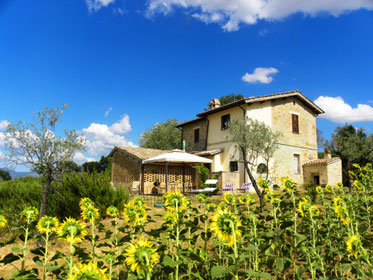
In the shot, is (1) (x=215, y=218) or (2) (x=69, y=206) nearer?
(1) (x=215, y=218)

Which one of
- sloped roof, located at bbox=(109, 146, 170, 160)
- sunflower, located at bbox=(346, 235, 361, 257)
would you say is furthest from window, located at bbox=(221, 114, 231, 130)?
sunflower, located at bbox=(346, 235, 361, 257)

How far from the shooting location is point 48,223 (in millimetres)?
1792

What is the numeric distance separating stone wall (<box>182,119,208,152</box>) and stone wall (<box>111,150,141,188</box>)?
15.6 ft

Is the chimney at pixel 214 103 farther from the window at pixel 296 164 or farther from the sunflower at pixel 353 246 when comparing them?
the sunflower at pixel 353 246

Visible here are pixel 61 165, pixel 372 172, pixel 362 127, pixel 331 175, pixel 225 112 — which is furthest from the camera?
pixel 362 127

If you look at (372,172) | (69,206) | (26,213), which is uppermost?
(372,172)

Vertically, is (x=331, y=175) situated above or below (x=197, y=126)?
below

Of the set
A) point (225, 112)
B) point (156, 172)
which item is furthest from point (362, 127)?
point (156, 172)

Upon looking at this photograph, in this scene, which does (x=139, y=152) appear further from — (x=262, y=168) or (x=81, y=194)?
(x=81, y=194)

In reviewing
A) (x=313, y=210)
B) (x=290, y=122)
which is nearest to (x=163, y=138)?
(x=290, y=122)

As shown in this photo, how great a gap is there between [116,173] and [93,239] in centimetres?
1700

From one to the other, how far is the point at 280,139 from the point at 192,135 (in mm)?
6535

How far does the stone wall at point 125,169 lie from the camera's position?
1575 centimetres

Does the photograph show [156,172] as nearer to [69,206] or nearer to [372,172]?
[69,206]
